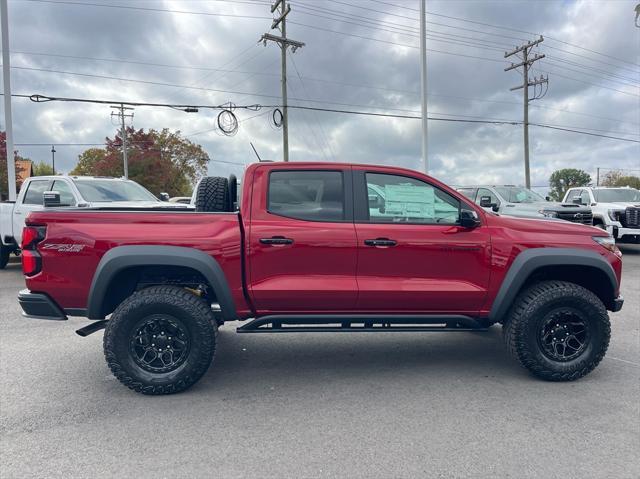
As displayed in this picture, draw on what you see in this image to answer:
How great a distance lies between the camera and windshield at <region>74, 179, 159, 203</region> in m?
9.34

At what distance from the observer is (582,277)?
4.52m

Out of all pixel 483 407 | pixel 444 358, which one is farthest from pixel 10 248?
pixel 483 407

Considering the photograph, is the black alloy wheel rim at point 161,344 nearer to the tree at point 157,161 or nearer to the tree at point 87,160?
the tree at point 157,161

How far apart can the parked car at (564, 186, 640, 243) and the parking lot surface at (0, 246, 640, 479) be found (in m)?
8.67

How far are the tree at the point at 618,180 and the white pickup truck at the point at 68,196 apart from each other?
91311mm

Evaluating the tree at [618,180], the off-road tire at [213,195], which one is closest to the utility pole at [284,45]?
the off-road tire at [213,195]

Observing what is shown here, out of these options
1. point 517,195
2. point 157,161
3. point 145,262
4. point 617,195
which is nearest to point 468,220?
point 145,262

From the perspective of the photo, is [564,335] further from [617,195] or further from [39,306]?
[617,195]

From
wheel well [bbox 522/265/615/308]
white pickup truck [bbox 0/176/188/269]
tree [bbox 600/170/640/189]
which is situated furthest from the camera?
tree [bbox 600/170/640/189]

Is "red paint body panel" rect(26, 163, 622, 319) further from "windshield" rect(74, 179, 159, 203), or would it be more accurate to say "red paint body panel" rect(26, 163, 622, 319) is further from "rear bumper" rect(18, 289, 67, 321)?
"windshield" rect(74, 179, 159, 203)

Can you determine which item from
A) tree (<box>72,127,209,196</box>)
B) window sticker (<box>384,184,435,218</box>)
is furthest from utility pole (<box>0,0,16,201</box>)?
tree (<box>72,127,209,196</box>)

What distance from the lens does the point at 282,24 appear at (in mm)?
23547

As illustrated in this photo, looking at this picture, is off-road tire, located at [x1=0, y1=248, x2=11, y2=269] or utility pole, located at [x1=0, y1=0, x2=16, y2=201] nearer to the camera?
off-road tire, located at [x1=0, y1=248, x2=11, y2=269]

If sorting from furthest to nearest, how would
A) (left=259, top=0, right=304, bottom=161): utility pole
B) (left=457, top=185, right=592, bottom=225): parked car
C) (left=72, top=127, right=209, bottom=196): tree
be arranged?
(left=72, top=127, right=209, bottom=196): tree
(left=259, top=0, right=304, bottom=161): utility pole
(left=457, top=185, right=592, bottom=225): parked car
